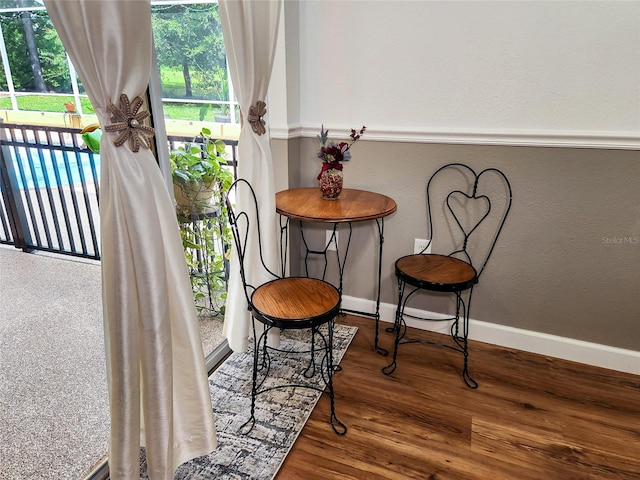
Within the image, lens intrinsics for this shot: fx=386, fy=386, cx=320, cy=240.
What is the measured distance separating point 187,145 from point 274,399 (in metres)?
1.37

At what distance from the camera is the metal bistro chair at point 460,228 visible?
192cm

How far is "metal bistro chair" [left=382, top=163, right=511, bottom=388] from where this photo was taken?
192 centimetres

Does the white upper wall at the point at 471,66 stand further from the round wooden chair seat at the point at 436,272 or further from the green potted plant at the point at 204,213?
the round wooden chair seat at the point at 436,272

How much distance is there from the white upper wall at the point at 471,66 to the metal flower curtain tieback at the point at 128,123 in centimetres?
112

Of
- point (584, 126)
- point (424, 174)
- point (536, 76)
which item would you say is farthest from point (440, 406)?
point (536, 76)

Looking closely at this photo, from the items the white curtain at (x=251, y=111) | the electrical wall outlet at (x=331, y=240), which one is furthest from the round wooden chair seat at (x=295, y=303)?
the electrical wall outlet at (x=331, y=240)

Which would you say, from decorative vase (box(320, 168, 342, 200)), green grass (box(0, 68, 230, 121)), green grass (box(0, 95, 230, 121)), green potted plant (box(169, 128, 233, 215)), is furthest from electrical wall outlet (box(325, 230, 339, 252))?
green grass (box(0, 95, 230, 121))

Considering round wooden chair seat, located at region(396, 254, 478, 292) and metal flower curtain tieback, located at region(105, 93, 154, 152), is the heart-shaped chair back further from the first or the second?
metal flower curtain tieback, located at region(105, 93, 154, 152)

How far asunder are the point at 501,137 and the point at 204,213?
5.20 feet

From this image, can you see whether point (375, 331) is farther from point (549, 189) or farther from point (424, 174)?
point (549, 189)

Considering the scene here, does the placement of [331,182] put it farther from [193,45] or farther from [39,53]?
[39,53]

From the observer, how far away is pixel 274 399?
5.81ft

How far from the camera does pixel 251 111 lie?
1.71 meters

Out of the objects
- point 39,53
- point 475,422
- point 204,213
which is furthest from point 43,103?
point 475,422
